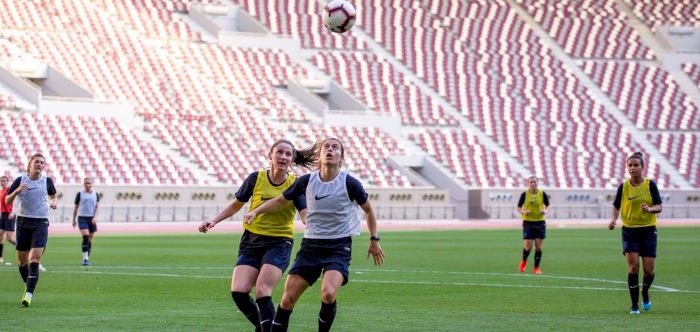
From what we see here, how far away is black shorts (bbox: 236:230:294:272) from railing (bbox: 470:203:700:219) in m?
43.7

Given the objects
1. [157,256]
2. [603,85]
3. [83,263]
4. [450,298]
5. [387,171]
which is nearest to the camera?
[450,298]

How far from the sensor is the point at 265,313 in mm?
9617

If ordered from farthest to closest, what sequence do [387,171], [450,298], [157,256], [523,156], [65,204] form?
[523,156]
[387,171]
[65,204]
[157,256]
[450,298]

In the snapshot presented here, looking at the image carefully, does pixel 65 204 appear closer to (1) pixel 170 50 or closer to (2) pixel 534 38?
(1) pixel 170 50

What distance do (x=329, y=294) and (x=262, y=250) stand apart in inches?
47.0

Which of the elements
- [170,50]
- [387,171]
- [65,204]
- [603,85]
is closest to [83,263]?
[65,204]

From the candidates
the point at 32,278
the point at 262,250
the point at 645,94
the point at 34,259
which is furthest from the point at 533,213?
the point at 645,94

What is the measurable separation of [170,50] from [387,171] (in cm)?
1539

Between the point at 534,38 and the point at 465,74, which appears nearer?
the point at 465,74

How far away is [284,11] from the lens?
221 ft

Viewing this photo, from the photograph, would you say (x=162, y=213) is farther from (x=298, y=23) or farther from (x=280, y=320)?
(x=280, y=320)

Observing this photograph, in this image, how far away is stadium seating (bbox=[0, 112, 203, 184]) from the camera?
45156 mm

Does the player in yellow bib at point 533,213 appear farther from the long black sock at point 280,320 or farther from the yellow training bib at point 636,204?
the long black sock at point 280,320

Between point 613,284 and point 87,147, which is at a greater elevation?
point 87,147
